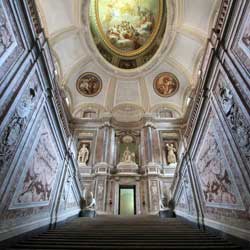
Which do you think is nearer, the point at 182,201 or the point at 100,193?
the point at 182,201

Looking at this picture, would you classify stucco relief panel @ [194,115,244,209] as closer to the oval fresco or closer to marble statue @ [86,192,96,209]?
marble statue @ [86,192,96,209]

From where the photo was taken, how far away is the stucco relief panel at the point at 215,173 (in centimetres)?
369

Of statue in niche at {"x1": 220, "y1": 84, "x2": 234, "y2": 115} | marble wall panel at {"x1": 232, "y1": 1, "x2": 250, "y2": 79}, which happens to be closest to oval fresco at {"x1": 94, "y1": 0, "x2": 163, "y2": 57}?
marble wall panel at {"x1": 232, "y1": 1, "x2": 250, "y2": 79}

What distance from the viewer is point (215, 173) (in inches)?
171

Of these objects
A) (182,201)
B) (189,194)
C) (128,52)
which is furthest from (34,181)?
(128,52)

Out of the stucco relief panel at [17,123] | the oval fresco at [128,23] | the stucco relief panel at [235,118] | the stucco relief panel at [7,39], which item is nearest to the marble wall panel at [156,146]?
the oval fresco at [128,23]

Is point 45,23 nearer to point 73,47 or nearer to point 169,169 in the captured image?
point 73,47

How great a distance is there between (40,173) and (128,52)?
13.7 m

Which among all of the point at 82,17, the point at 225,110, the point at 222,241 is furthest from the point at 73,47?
the point at 222,241

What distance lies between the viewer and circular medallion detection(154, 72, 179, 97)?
1631cm

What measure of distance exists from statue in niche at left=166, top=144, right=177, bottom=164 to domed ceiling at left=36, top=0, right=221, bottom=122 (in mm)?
3243

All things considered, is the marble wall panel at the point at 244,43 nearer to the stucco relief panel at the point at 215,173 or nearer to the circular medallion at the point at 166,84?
the stucco relief panel at the point at 215,173

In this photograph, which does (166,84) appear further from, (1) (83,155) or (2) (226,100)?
(2) (226,100)

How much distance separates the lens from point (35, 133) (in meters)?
4.31
